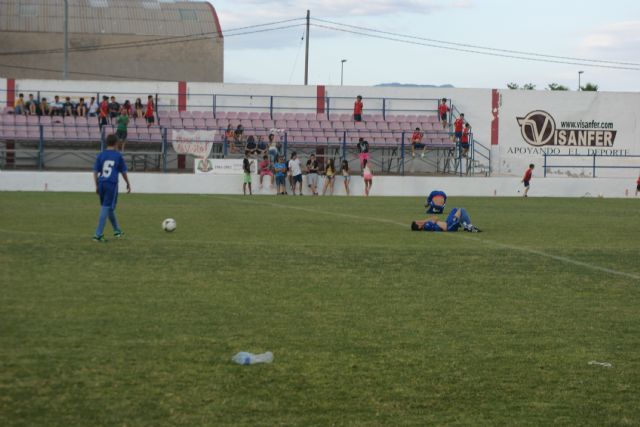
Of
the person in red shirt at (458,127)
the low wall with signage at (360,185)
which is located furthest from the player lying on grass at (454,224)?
the person in red shirt at (458,127)

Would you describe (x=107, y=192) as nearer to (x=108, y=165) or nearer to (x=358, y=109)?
(x=108, y=165)

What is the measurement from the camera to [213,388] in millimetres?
6457

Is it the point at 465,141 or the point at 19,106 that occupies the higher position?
the point at 19,106

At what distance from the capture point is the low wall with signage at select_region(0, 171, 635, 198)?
1469 inches

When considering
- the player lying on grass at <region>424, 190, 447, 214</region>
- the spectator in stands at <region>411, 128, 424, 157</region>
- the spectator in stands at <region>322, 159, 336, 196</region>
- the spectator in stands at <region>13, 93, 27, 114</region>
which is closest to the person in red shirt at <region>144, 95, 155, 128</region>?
the spectator in stands at <region>13, 93, 27, 114</region>

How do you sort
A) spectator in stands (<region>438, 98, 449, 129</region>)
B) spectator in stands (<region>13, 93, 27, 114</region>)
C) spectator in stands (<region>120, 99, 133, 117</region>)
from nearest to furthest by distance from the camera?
1. spectator in stands (<region>120, 99, 133, 117</region>)
2. spectator in stands (<region>13, 93, 27, 114</region>)
3. spectator in stands (<region>438, 98, 449, 129</region>)

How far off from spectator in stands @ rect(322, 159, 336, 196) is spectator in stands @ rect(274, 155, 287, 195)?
1.70 m

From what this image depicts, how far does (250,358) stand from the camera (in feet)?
23.3

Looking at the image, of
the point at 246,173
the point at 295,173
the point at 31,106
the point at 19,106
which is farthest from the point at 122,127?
the point at 295,173

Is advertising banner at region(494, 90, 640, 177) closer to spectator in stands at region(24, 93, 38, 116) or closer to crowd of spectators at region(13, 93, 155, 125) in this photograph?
crowd of spectators at region(13, 93, 155, 125)

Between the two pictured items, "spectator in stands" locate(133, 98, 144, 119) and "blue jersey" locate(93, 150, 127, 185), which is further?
"spectator in stands" locate(133, 98, 144, 119)

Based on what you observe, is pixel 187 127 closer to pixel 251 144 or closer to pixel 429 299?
pixel 251 144

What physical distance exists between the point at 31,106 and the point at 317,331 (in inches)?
1478

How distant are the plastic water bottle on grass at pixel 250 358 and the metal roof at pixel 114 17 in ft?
193
